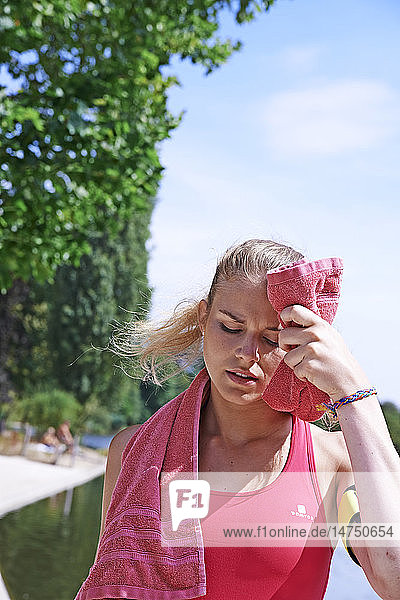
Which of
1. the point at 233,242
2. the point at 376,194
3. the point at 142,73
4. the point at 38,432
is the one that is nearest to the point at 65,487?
the point at 38,432

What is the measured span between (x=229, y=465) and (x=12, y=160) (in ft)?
12.6

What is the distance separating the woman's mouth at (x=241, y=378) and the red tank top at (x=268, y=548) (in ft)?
0.60

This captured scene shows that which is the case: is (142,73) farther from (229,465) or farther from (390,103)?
(229,465)

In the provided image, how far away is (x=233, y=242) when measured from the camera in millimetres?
1673

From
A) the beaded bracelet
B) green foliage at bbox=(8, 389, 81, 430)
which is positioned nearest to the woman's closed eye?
the beaded bracelet

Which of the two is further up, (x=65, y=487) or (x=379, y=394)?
(x=65, y=487)

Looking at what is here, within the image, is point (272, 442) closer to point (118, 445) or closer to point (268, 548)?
point (268, 548)

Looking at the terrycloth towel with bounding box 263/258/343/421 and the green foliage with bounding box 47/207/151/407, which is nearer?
the terrycloth towel with bounding box 263/258/343/421

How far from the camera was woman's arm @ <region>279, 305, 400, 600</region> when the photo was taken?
1122 mm

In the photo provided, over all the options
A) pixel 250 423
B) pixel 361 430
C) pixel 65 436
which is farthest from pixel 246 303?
pixel 65 436

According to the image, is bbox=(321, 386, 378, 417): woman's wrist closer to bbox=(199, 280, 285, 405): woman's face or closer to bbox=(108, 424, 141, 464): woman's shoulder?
bbox=(199, 280, 285, 405): woman's face

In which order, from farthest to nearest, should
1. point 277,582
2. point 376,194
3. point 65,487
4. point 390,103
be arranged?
point 65,487 → point 390,103 → point 376,194 → point 277,582
